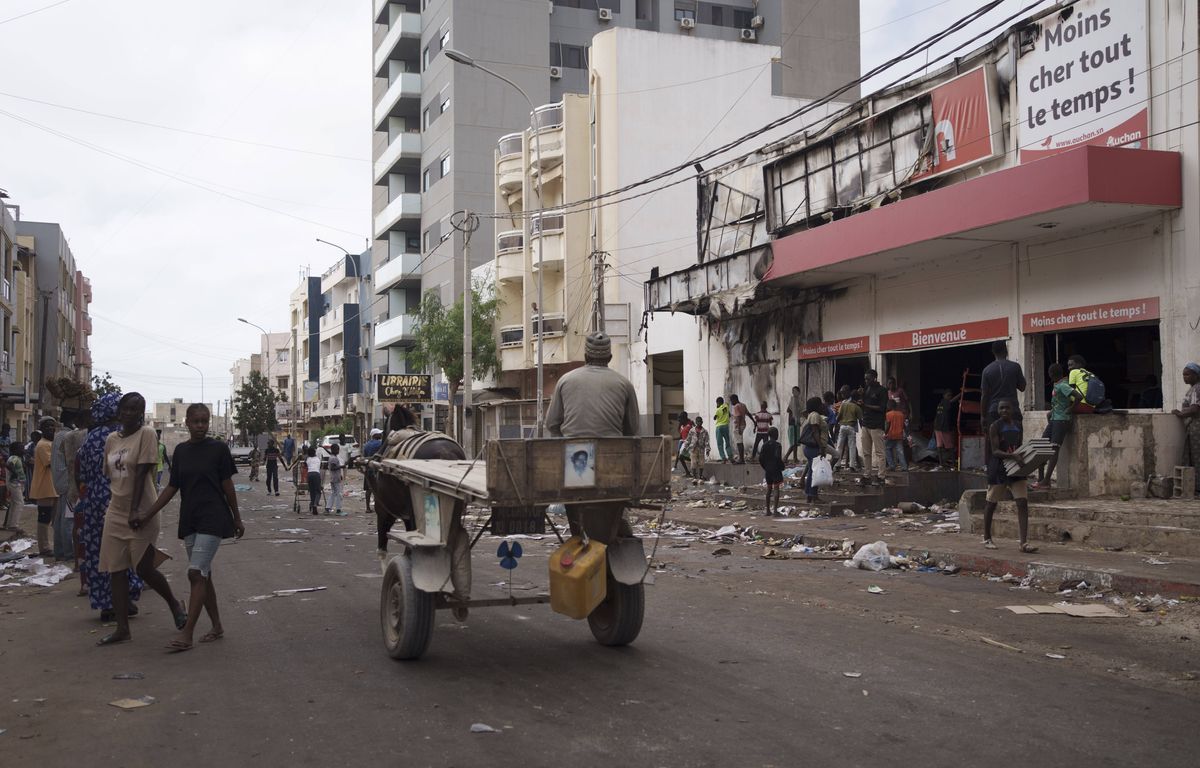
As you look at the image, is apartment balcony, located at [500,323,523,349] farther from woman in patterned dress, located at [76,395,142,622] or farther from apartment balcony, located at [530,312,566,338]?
woman in patterned dress, located at [76,395,142,622]

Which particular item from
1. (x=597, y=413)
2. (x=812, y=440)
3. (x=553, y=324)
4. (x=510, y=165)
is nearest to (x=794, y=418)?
(x=812, y=440)

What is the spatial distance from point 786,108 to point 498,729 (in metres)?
37.3

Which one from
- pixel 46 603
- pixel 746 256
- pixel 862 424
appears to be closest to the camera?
pixel 46 603

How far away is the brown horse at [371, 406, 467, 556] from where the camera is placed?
8.50 m

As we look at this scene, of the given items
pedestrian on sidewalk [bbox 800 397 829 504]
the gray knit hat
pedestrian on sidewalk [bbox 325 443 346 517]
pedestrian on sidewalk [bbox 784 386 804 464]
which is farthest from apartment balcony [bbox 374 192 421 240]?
the gray knit hat

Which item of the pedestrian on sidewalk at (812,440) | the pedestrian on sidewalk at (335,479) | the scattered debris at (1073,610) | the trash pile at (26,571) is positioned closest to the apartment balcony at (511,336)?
the pedestrian on sidewalk at (335,479)

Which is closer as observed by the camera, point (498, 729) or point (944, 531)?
point (498, 729)

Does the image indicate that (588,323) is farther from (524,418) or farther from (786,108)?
(786,108)

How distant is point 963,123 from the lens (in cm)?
1875

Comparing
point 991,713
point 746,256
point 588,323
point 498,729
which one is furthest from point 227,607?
point 588,323

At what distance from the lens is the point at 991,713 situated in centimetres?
551

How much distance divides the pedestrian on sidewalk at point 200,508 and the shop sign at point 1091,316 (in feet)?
45.2

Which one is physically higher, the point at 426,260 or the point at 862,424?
the point at 426,260

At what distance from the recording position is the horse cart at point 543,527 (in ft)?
20.0
